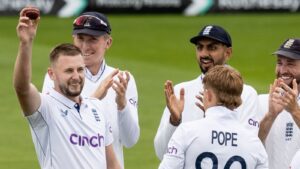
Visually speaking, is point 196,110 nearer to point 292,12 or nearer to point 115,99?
point 115,99

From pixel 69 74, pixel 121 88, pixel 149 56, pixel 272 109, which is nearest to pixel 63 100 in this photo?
pixel 69 74

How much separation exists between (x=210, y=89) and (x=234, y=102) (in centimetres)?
23

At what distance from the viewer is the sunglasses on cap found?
405 inches

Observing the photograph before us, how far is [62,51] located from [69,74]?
0.23 meters

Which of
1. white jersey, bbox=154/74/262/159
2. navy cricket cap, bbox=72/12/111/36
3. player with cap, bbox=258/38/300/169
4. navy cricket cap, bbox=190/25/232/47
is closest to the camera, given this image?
white jersey, bbox=154/74/262/159

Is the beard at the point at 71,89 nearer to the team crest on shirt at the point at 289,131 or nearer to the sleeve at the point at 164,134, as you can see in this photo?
the sleeve at the point at 164,134

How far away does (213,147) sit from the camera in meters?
8.24

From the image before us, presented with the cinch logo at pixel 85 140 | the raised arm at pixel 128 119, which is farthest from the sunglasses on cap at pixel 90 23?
the cinch logo at pixel 85 140

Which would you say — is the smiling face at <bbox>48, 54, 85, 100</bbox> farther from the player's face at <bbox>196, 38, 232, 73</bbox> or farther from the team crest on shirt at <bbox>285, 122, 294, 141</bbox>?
the team crest on shirt at <bbox>285, 122, 294, 141</bbox>

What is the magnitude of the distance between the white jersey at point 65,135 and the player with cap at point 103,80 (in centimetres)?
96

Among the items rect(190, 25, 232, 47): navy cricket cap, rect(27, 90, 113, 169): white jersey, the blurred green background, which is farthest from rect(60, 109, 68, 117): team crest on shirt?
the blurred green background

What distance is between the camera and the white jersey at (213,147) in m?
8.23

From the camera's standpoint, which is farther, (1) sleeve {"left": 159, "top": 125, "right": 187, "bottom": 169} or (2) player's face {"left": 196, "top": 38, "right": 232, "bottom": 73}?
(2) player's face {"left": 196, "top": 38, "right": 232, "bottom": 73}

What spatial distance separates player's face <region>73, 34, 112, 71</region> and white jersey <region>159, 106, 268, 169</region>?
90.0 inches
